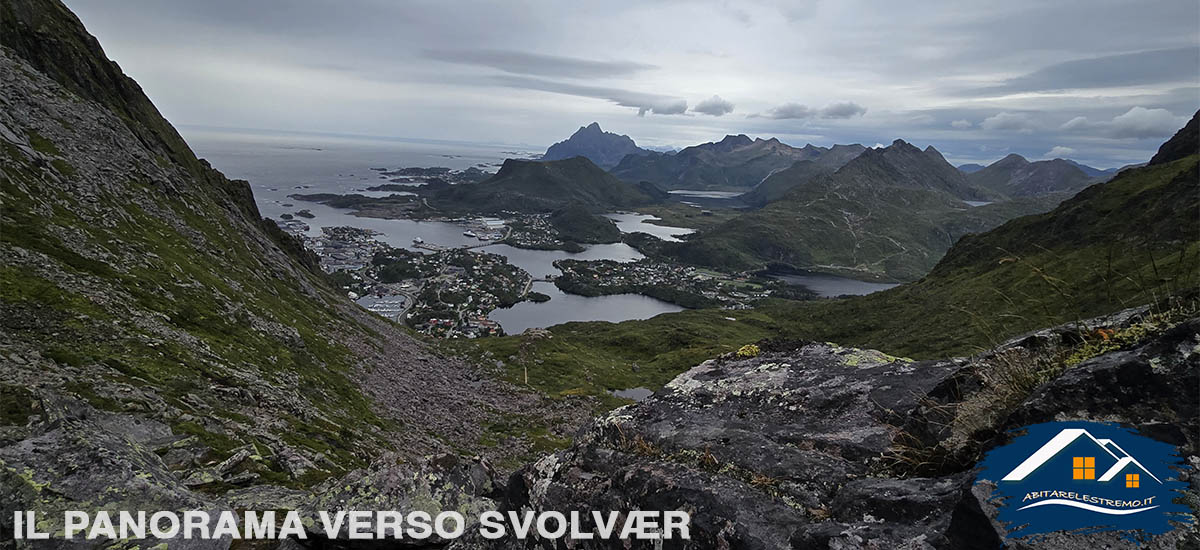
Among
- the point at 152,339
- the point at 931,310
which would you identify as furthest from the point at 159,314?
the point at 931,310

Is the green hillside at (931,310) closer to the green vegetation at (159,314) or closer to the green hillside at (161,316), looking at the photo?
the green hillside at (161,316)

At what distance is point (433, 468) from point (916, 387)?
10492mm

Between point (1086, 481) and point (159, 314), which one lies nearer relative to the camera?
point (1086, 481)

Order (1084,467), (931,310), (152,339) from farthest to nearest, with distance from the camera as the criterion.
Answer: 1. (931,310)
2. (152,339)
3. (1084,467)

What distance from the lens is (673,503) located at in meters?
6.90

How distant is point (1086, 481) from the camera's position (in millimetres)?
4262

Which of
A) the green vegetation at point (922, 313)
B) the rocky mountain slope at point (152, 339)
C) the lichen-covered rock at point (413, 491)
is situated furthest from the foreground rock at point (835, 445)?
the green vegetation at point (922, 313)

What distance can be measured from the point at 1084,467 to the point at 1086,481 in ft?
0.51

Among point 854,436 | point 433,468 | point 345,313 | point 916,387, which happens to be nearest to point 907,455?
point 854,436

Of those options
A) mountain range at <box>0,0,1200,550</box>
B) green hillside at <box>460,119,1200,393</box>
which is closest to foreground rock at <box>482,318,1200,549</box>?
mountain range at <box>0,0,1200,550</box>

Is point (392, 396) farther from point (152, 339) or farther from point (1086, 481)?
point (1086, 481)

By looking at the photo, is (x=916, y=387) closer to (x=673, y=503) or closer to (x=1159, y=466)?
(x=1159, y=466)

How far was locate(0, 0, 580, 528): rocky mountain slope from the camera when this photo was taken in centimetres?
1334

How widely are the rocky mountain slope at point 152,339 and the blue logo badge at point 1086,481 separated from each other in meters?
13.2
